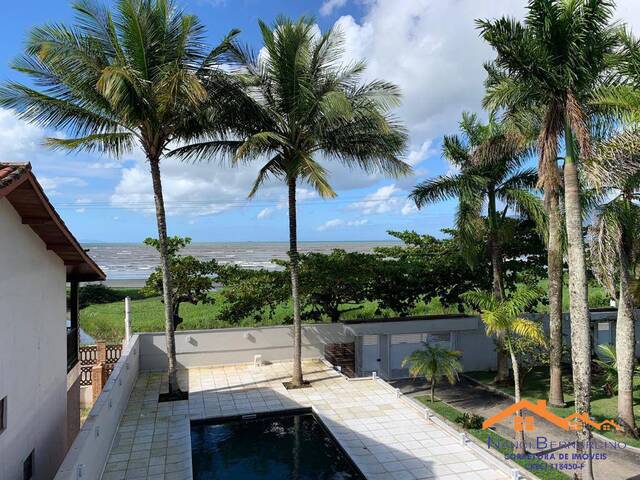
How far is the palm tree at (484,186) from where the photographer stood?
14.8 metres

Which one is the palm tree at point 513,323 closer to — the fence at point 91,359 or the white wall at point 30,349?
the white wall at point 30,349

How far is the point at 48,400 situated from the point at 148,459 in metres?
2.22

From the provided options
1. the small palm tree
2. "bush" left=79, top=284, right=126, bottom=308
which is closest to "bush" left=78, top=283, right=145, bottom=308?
"bush" left=79, top=284, right=126, bottom=308

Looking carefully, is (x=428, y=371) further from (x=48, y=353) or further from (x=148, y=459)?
(x=48, y=353)

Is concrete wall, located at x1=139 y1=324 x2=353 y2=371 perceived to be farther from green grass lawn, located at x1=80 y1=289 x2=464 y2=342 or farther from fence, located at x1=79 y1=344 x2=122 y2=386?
green grass lawn, located at x1=80 y1=289 x2=464 y2=342

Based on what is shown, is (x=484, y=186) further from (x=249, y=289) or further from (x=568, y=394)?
(x=249, y=289)

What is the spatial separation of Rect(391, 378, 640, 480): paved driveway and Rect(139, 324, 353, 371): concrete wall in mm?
3234

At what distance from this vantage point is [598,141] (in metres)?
9.28

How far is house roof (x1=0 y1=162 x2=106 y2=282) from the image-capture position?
4.95 metres

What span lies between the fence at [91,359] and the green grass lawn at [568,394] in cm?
1305

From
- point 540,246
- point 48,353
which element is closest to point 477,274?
point 540,246

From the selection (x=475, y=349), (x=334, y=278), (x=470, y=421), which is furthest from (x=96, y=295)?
(x=470, y=421)

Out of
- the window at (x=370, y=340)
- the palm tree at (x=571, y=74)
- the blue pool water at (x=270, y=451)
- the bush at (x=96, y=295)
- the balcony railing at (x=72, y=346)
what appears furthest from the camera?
the bush at (x=96, y=295)

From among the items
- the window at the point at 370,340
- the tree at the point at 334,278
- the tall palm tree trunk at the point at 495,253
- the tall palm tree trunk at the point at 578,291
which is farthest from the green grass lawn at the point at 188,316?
the tall palm tree trunk at the point at 578,291
